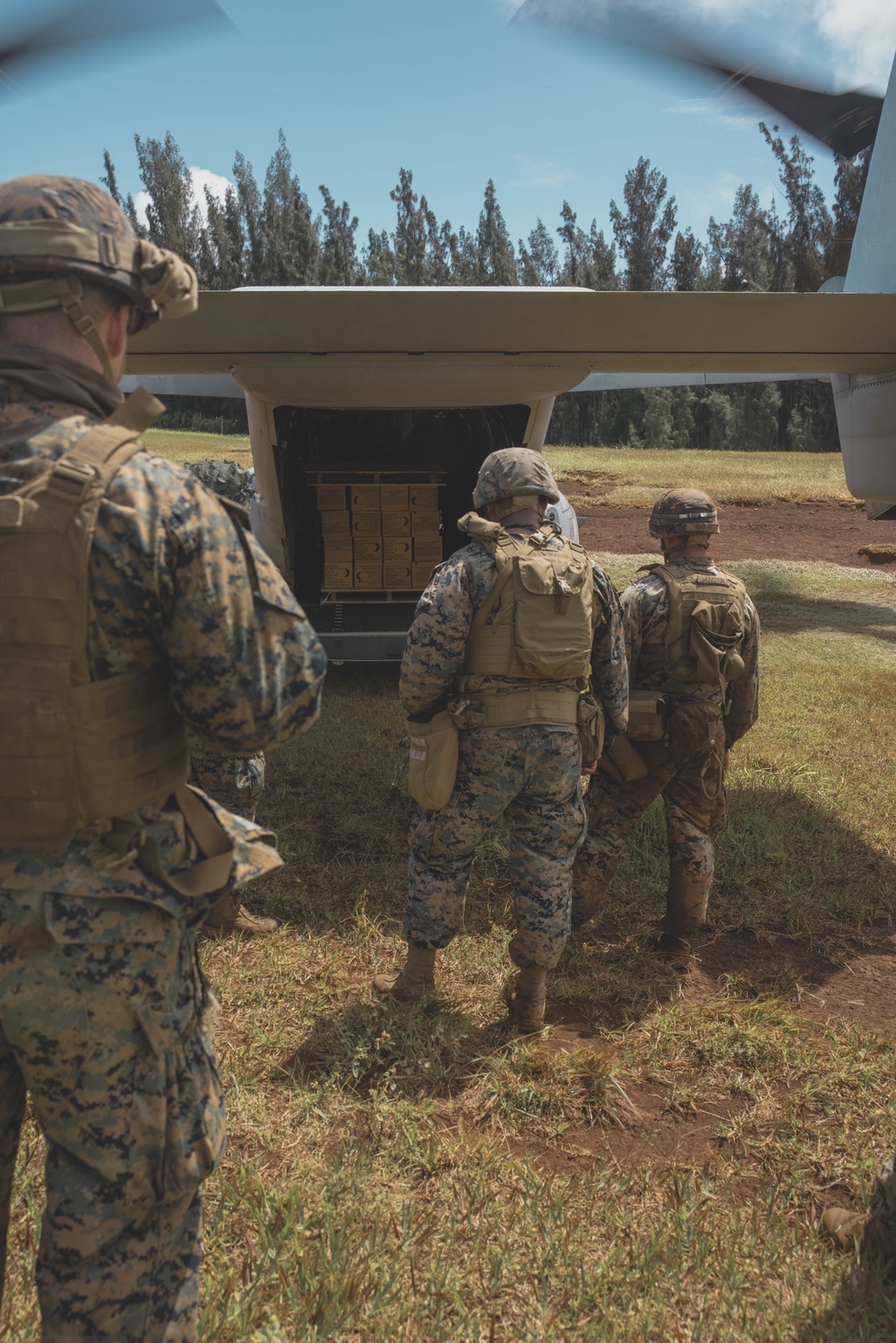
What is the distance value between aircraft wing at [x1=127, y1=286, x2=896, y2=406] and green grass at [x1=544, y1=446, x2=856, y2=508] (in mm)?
13595

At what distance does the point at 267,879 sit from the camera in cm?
473

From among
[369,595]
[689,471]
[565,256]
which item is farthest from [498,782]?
[565,256]

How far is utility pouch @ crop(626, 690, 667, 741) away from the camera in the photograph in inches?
158

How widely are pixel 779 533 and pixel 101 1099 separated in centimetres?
1878

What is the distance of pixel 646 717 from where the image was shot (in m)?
4.02

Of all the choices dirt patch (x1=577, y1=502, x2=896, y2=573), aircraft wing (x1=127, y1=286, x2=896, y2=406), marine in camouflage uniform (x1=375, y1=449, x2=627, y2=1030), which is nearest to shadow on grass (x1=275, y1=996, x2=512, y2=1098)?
marine in camouflage uniform (x1=375, y1=449, x2=627, y2=1030)

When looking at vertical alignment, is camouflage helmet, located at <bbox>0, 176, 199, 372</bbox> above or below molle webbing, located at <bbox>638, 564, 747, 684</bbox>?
above

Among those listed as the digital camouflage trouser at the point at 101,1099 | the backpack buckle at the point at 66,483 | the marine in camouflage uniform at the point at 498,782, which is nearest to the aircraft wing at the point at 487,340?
the marine in camouflage uniform at the point at 498,782

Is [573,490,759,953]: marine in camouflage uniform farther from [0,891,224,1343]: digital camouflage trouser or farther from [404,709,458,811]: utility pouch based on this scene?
[0,891,224,1343]: digital camouflage trouser

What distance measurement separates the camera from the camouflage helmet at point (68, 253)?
1.56 m

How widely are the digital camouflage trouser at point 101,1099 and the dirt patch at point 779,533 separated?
1447 cm

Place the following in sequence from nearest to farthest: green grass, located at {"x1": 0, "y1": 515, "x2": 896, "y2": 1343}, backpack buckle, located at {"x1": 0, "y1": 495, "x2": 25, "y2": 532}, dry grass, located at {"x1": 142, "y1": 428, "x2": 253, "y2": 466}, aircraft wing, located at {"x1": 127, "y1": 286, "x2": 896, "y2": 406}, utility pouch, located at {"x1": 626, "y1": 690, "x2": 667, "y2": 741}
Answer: backpack buckle, located at {"x1": 0, "y1": 495, "x2": 25, "y2": 532} < green grass, located at {"x1": 0, "y1": 515, "x2": 896, "y2": 1343} < utility pouch, located at {"x1": 626, "y1": 690, "x2": 667, "y2": 741} < aircraft wing, located at {"x1": 127, "y1": 286, "x2": 896, "y2": 406} < dry grass, located at {"x1": 142, "y1": 428, "x2": 253, "y2": 466}

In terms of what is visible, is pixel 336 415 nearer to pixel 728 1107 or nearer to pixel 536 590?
pixel 536 590

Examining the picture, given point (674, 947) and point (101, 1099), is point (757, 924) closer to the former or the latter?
point (674, 947)
